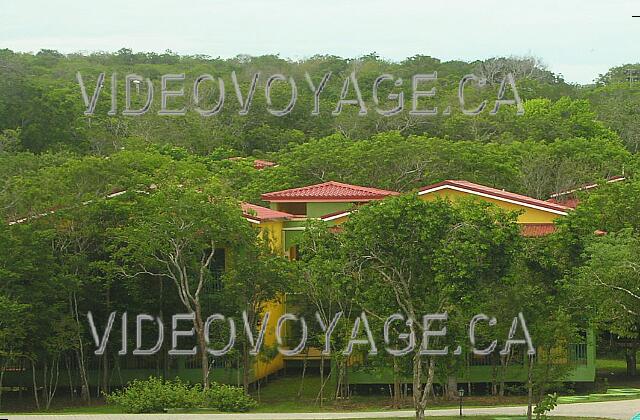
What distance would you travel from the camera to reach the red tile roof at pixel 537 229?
30.3 m

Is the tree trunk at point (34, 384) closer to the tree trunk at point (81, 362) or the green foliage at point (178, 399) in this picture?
the tree trunk at point (81, 362)

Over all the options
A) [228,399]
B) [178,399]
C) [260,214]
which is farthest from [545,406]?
[260,214]

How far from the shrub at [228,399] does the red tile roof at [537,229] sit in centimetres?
859

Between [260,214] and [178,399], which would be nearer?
[178,399]

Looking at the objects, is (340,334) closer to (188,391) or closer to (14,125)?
(188,391)

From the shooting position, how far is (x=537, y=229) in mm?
31156

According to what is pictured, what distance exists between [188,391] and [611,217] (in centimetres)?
1293

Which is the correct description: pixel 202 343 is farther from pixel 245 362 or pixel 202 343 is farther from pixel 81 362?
pixel 81 362

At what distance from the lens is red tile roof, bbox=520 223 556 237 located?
30.3 metres

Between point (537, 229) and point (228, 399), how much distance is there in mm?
9940

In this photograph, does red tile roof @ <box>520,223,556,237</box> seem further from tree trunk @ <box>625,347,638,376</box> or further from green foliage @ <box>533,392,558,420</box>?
green foliage @ <box>533,392,558,420</box>

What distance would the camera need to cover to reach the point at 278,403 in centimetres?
2912

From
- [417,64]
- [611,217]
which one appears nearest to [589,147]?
[611,217]

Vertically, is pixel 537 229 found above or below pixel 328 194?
below
